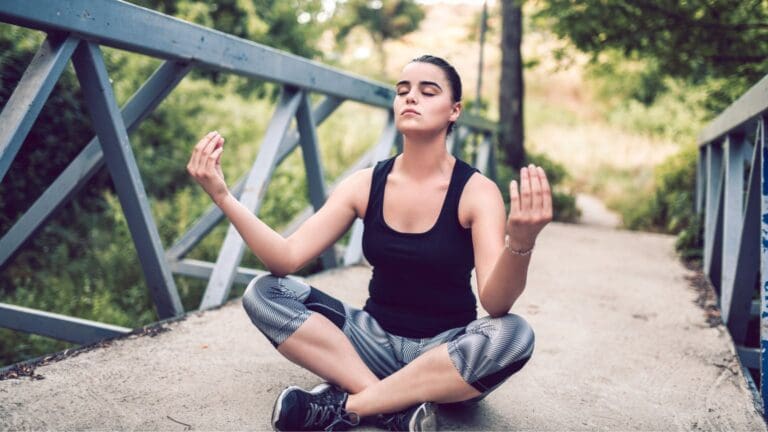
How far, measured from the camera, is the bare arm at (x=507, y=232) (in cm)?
161

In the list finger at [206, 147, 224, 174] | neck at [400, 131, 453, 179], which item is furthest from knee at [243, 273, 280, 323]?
neck at [400, 131, 453, 179]

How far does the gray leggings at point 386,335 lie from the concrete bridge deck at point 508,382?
0.23 meters

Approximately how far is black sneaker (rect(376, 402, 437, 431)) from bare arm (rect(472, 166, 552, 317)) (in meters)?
0.33

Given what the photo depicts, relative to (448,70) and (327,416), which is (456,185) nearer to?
(448,70)

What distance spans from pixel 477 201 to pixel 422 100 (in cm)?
36

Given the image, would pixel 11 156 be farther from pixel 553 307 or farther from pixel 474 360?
pixel 553 307

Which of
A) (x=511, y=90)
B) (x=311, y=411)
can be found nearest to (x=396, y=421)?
(x=311, y=411)

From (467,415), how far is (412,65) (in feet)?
3.67

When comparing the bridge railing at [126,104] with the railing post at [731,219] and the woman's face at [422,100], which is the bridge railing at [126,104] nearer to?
the woman's face at [422,100]

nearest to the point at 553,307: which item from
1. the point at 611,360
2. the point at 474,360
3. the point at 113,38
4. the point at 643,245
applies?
the point at 611,360

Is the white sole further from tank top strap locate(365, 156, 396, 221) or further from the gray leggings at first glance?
tank top strap locate(365, 156, 396, 221)

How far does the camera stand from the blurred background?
4152 mm

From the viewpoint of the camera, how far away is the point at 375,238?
2.14m

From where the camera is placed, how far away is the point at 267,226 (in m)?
2.07
